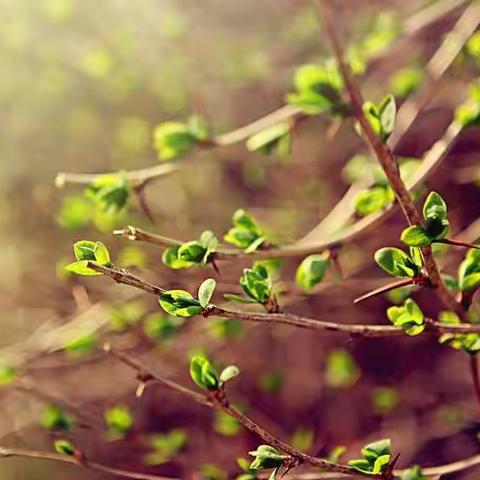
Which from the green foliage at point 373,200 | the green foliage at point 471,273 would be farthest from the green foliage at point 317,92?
the green foliage at point 471,273

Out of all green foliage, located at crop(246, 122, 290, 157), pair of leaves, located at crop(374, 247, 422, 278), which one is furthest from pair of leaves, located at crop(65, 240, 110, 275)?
green foliage, located at crop(246, 122, 290, 157)

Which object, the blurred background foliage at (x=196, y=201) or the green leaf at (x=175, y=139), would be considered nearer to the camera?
the green leaf at (x=175, y=139)

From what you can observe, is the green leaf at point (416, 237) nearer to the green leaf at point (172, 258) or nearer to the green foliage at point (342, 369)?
the green leaf at point (172, 258)

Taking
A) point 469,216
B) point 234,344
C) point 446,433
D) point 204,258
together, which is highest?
point 204,258

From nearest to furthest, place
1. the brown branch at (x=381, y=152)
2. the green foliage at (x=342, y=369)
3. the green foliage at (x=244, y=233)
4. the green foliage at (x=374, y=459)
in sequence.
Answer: the brown branch at (x=381, y=152) → the green foliage at (x=374, y=459) → the green foliage at (x=244, y=233) → the green foliage at (x=342, y=369)

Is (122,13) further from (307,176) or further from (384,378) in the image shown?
(384,378)

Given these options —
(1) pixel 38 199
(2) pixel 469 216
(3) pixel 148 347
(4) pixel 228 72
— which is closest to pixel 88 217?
(3) pixel 148 347

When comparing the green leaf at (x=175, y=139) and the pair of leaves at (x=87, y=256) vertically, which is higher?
the green leaf at (x=175, y=139)
